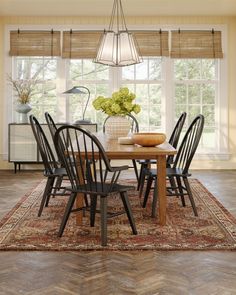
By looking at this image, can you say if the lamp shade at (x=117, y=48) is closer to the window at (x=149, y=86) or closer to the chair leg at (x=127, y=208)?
the chair leg at (x=127, y=208)

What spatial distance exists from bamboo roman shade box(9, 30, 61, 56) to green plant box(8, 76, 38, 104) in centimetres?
47

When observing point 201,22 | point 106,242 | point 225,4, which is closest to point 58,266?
point 106,242

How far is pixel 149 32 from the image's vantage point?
7.86 metres

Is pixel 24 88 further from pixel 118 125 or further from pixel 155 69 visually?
pixel 118 125

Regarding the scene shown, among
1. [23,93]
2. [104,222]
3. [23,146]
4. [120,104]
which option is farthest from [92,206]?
[23,93]

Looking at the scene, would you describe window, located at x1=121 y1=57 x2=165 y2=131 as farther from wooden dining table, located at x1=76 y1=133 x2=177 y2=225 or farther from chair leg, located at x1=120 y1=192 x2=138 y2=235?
chair leg, located at x1=120 y1=192 x2=138 y2=235

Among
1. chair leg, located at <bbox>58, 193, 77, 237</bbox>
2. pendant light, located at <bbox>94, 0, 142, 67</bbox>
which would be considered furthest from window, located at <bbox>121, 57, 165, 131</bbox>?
chair leg, located at <bbox>58, 193, 77, 237</bbox>

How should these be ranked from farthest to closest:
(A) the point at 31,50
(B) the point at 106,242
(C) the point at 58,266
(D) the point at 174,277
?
(A) the point at 31,50 → (B) the point at 106,242 → (C) the point at 58,266 → (D) the point at 174,277

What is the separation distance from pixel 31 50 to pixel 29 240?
Answer: 511 cm

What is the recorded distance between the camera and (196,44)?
784 cm

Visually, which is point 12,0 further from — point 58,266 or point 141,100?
point 58,266

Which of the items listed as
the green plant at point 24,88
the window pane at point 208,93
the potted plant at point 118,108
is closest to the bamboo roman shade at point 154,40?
the window pane at point 208,93

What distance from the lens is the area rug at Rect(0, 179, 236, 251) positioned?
3252 millimetres

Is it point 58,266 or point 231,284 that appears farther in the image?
point 58,266
